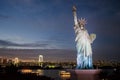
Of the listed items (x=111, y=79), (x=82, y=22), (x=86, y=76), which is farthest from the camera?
(x=111, y=79)

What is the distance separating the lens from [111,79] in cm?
6206

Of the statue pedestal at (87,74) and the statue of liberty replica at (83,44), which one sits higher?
the statue of liberty replica at (83,44)

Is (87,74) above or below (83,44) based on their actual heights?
below

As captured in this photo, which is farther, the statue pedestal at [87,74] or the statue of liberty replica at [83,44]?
the statue of liberty replica at [83,44]

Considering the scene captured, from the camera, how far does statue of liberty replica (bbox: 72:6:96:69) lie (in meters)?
47.7

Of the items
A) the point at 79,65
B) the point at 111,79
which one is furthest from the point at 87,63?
the point at 111,79

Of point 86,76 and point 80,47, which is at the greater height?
point 80,47

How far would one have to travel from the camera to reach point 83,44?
48031mm

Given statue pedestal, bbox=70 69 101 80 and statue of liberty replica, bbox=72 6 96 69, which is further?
statue of liberty replica, bbox=72 6 96 69

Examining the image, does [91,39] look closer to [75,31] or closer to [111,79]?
[75,31]

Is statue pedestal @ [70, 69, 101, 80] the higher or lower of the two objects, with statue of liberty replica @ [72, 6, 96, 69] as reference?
lower

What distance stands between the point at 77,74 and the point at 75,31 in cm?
739

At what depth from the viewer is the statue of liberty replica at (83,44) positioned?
4766 cm

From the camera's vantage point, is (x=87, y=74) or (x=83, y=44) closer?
(x=87, y=74)
